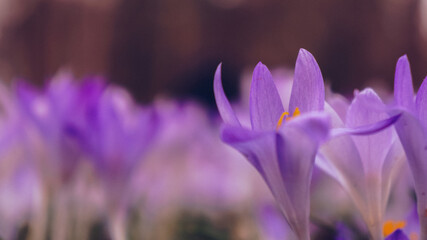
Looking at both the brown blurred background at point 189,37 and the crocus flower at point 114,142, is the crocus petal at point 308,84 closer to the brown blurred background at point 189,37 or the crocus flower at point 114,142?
the crocus flower at point 114,142

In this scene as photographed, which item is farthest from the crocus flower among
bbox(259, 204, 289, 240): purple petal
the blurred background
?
bbox(259, 204, 289, 240): purple petal

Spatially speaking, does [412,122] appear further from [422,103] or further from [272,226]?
[272,226]

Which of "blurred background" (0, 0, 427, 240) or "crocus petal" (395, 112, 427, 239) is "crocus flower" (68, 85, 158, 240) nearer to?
"blurred background" (0, 0, 427, 240)

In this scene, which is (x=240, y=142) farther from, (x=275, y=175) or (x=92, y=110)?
(x=92, y=110)

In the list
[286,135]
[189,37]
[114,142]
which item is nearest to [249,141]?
[286,135]

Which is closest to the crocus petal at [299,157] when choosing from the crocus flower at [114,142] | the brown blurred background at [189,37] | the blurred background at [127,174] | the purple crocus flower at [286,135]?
the purple crocus flower at [286,135]
